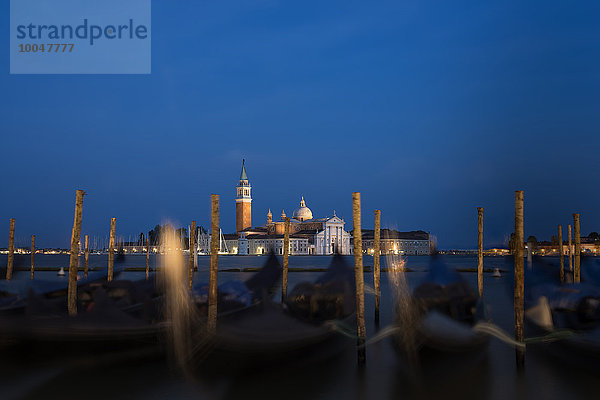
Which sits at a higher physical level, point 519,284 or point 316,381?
point 519,284

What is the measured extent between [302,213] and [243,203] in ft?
33.8

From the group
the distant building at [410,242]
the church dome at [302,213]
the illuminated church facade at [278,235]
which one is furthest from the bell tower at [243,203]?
the distant building at [410,242]

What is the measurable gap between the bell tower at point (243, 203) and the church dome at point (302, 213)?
8275 mm

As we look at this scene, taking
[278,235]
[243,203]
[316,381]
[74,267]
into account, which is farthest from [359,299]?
[243,203]

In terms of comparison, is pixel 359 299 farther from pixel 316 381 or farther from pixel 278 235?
pixel 278 235

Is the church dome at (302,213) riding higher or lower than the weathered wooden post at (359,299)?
higher

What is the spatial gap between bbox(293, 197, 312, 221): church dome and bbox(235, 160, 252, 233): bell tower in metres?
8.27

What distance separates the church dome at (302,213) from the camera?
9588 centimetres

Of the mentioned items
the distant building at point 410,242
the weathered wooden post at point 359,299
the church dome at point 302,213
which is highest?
the church dome at point 302,213

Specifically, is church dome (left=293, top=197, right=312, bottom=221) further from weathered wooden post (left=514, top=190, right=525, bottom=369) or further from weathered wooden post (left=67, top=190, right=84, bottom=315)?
weathered wooden post (left=514, top=190, right=525, bottom=369)

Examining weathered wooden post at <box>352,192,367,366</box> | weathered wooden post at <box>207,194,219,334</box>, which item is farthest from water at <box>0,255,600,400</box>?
weathered wooden post at <box>207,194,219,334</box>

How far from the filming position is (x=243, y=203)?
92.4 metres

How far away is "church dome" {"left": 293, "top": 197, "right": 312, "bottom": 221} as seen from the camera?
95.9m

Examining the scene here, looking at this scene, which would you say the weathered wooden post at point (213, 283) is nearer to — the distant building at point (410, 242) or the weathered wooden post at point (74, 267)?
the weathered wooden post at point (74, 267)
